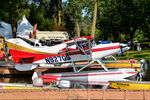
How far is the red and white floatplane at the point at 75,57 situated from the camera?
1157 cm

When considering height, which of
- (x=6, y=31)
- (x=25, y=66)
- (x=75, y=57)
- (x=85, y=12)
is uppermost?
(x=85, y=12)

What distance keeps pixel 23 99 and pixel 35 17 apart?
32.3 metres

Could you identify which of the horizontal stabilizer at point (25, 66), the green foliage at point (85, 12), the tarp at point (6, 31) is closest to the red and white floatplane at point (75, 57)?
the horizontal stabilizer at point (25, 66)

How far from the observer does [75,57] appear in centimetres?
1212

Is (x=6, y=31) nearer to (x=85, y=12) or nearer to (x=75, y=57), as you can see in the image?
(x=85, y=12)

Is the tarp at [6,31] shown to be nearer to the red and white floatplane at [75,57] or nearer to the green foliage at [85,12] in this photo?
the green foliage at [85,12]

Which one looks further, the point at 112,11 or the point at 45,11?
the point at 45,11

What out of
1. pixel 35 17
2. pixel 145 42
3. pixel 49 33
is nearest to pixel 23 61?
Result: pixel 49 33

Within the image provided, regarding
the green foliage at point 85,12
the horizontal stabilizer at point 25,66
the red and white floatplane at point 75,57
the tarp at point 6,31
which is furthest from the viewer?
the tarp at point 6,31

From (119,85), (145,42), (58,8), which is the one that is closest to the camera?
(119,85)

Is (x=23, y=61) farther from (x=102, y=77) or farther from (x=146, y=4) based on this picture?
(x=146, y=4)

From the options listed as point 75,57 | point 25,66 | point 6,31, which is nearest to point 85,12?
point 75,57

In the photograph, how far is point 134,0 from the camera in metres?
29.8

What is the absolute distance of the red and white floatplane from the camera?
11.6m
